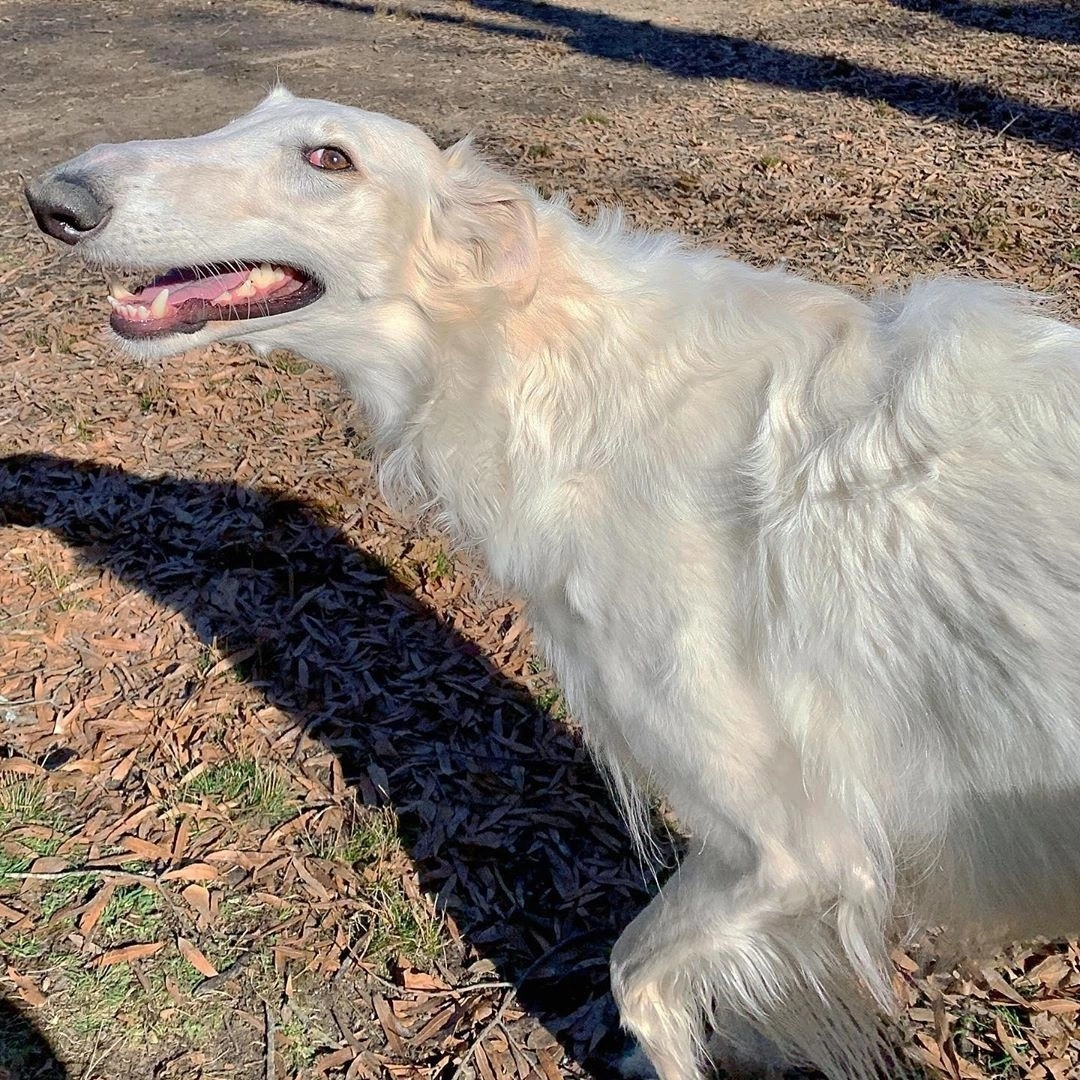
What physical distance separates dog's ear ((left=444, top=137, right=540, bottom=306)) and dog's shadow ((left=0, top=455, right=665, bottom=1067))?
1.75 metres

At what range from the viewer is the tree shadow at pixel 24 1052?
8.90 feet

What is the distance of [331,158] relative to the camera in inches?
101

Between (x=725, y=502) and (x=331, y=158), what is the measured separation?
131cm

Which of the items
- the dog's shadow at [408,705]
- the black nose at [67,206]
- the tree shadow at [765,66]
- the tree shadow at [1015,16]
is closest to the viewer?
the black nose at [67,206]

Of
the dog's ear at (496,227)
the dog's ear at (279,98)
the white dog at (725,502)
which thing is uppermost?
the dog's ear at (279,98)

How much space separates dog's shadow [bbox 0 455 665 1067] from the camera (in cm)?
309

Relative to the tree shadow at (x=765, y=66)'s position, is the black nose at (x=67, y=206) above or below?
above

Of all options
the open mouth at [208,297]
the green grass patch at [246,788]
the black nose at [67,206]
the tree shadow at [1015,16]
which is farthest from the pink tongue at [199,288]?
the tree shadow at [1015,16]

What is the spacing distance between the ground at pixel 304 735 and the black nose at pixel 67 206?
95 cm

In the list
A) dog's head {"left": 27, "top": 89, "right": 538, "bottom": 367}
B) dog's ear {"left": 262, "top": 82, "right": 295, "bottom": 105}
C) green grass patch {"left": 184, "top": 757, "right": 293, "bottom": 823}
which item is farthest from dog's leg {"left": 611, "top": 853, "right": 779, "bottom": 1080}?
dog's ear {"left": 262, "top": 82, "right": 295, "bottom": 105}

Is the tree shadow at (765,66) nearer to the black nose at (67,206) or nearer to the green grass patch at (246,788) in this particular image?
the green grass patch at (246,788)

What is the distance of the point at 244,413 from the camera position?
5.27 meters

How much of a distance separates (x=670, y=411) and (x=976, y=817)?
1102mm

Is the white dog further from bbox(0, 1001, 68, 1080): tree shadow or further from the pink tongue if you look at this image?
bbox(0, 1001, 68, 1080): tree shadow
